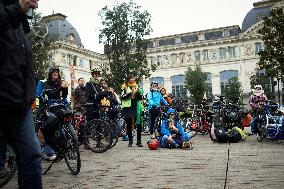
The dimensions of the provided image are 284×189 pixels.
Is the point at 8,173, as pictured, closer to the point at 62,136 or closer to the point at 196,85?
the point at 62,136

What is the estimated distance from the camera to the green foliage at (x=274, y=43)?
19.7m

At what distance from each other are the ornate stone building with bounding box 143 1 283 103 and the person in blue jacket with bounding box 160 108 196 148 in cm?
5144

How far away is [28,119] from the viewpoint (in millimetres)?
2652

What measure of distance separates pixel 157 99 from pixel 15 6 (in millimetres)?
9131

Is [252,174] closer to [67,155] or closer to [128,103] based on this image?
[67,155]

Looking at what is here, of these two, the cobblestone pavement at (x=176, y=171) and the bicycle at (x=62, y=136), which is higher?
the bicycle at (x=62, y=136)

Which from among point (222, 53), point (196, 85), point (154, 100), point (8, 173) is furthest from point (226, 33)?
point (8, 173)

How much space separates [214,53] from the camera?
62.9m

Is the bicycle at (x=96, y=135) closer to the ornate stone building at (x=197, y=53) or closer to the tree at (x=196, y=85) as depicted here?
the tree at (x=196, y=85)

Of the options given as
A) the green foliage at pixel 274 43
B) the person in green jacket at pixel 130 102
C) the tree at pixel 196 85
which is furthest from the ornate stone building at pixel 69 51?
the person in green jacket at pixel 130 102

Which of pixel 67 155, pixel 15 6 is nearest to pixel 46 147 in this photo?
pixel 67 155

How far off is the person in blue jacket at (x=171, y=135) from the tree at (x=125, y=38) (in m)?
26.8

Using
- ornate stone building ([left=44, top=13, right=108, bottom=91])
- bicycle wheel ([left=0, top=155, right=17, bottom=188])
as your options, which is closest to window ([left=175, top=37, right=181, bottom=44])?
ornate stone building ([left=44, top=13, right=108, bottom=91])

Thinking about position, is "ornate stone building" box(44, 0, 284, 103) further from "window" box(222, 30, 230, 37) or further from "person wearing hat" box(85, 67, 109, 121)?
"person wearing hat" box(85, 67, 109, 121)
